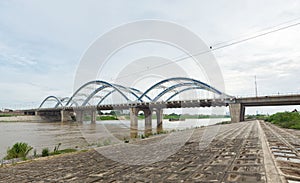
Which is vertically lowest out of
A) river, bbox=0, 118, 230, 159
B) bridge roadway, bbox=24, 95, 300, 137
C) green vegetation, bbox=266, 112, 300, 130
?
river, bbox=0, 118, 230, 159

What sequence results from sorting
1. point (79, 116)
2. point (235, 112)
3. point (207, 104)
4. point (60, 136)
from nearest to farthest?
point (60, 136) → point (235, 112) → point (207, 104) → point (79, 116)

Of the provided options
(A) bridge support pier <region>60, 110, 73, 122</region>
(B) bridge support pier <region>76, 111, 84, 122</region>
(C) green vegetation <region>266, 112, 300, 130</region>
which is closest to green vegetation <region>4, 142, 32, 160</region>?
(C) green vegetation <region>266, 112, 300, 130</region>

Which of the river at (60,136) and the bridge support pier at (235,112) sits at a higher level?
the bridge support pier at (235,112)

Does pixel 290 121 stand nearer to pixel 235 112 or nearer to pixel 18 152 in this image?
pixel 235 112

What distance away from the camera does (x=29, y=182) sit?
567cm

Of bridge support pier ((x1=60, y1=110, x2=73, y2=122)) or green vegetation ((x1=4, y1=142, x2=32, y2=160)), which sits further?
bridge support pier ((x1=60, y1=110, x2=73, y2=122))

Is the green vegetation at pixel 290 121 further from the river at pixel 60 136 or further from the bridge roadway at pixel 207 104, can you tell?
the river at pixel 60 136

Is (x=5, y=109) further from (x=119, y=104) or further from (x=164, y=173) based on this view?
(x=164, y=173)

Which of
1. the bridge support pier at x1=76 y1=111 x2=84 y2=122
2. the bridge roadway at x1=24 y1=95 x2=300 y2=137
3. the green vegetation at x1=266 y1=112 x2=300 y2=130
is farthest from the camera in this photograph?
the bridge support pier at x1=76 y1=111 x2=84 y2=122

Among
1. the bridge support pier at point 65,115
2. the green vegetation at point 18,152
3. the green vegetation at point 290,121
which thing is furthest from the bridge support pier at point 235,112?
the bridge support pier at point 65,115

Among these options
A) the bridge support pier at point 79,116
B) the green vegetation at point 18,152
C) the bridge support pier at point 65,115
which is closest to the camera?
the green vegetation at point 18,152

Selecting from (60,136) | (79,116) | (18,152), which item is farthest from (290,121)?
(79,116)

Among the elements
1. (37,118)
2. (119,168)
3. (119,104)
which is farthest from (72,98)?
(119,168)

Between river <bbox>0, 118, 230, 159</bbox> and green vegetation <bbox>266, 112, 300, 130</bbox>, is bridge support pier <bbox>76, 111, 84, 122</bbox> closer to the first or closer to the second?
river <bbox>0, 118, 230, 159</bbox>
